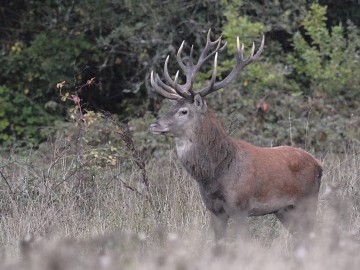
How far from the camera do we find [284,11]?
1535cm

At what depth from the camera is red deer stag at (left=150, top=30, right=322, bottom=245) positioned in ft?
27.6

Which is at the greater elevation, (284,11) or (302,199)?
(284,11)

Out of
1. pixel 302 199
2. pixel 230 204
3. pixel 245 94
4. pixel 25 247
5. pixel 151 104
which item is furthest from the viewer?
pixel 151 104

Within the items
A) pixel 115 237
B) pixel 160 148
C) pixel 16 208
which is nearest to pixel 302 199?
pixel 16 208

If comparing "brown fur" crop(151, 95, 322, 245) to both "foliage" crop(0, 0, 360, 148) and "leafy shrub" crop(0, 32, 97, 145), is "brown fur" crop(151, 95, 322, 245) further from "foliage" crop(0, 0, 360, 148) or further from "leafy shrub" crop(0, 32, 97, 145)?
"leafy shrub" crop(0, 32, 97, 145)

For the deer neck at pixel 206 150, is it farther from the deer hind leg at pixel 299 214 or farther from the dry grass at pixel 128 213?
the deer hind leg at pixel 299 214

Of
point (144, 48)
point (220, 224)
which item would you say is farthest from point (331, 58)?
point (220, 224)

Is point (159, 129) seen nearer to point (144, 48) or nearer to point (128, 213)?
point (128, 213)

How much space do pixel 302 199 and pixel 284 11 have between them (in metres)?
6.91

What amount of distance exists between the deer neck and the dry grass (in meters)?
0.44

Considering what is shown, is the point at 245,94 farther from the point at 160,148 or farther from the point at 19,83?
the point at 19,83

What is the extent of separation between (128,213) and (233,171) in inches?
49.0

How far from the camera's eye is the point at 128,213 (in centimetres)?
925

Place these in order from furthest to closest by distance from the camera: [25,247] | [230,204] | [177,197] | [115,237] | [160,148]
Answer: [160,148]
[177,197]
[230,204]
[115,237]
[25,247]
